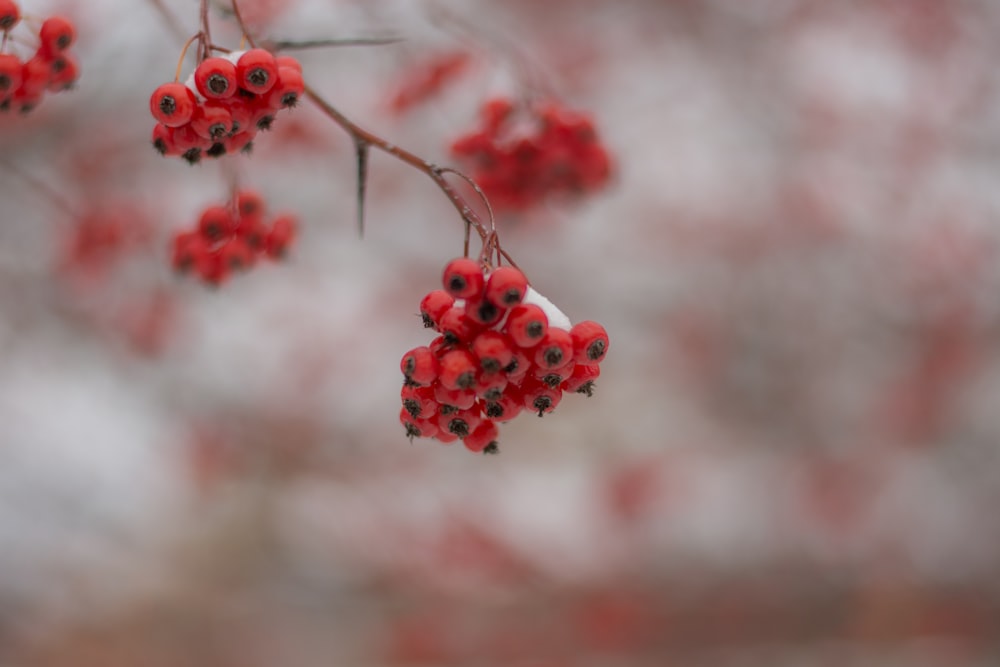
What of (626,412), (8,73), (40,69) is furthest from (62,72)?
(626,412)

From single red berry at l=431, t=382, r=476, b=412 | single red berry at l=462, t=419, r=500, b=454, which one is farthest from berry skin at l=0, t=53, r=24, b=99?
single red berry at l=462, t=419, r=500, b=454

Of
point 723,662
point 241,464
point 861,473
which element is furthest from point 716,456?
point 241,464

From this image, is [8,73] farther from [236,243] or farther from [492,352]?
[492,352]

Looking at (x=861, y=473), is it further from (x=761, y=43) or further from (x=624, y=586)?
(x=761, y=43)

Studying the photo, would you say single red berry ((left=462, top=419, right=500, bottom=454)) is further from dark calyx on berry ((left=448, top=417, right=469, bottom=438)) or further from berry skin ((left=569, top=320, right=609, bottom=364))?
berry skin ((left=569, top=320, right=609, bottom=364))

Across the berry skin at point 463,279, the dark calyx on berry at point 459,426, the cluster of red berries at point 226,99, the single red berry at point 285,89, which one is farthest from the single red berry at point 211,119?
the dark calyx on berry at point 459,426
